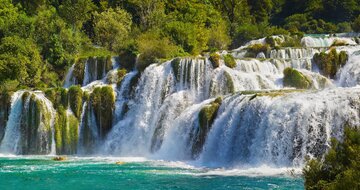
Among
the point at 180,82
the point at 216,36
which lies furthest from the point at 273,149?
the point at 216,36

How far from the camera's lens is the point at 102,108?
1527 inches

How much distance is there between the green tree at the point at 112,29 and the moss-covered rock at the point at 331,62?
23383mm

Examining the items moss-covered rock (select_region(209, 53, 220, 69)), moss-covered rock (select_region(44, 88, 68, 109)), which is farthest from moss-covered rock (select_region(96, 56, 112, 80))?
moss-covered rock (select_region(209, 53, 220, 69))

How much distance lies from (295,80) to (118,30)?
83.4 ft

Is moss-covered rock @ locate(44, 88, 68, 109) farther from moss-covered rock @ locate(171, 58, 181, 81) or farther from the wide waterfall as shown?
moss-covered rock @ locate(171, 58, 181, 81)

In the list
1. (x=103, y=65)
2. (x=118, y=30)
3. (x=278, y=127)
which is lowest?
(x=278, y=127)

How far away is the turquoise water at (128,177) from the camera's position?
73.0ft

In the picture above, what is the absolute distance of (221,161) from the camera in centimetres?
2895

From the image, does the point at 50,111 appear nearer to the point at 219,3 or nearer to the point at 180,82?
the point at 180,82

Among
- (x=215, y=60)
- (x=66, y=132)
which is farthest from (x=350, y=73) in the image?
(x=66, y=132)

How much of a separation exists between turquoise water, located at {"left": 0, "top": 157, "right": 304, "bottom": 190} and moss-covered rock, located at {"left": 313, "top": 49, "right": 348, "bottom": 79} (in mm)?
14689

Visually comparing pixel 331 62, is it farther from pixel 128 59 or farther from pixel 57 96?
pixel 57 96

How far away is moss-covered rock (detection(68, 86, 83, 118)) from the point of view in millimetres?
38969

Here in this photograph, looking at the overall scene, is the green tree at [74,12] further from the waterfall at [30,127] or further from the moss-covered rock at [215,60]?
the moss-covered rock at [215,60]
